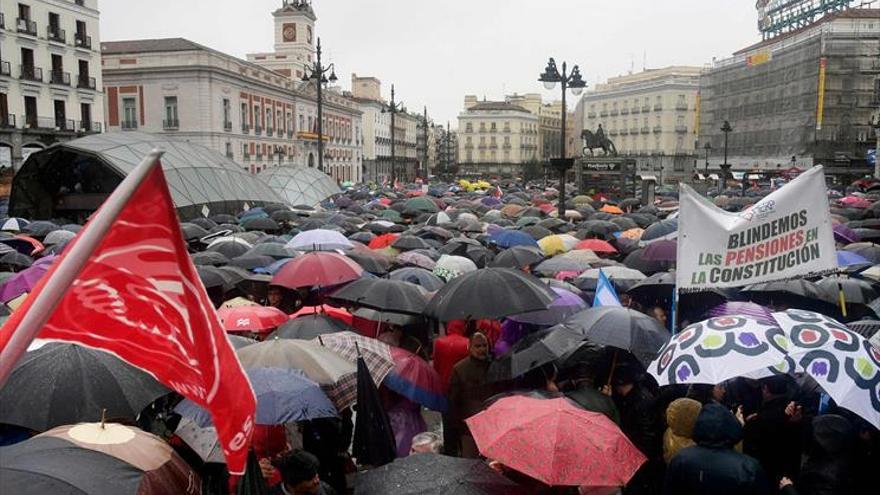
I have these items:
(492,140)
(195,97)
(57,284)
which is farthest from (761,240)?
(492,140)

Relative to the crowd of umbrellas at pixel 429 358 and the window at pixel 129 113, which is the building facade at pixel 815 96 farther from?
the crowd of umbrellas at pixel 429 358

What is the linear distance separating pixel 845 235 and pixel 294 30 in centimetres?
6797

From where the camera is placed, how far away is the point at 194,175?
2502cm

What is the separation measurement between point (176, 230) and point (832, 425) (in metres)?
3.42

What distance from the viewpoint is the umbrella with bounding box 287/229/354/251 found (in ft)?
35.1

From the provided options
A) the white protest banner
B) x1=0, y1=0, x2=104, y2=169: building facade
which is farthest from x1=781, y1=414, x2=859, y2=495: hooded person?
x1=0, y1=0, x2=104, y2=169: building facade

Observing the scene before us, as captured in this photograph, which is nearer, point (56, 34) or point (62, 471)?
point (62, 471)

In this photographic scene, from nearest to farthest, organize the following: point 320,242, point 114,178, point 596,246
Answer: point 320,242
point 596,246
point 114,178

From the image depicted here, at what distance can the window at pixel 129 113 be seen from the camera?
45.3m

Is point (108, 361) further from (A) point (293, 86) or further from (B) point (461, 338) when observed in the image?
(A) point (293, 86)

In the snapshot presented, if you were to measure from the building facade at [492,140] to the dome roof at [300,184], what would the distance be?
2568 inches

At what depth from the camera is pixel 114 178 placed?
2656cm

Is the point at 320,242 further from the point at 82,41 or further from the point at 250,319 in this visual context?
the point at 82,41

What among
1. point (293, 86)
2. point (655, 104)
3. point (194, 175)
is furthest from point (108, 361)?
point (655, 104)
